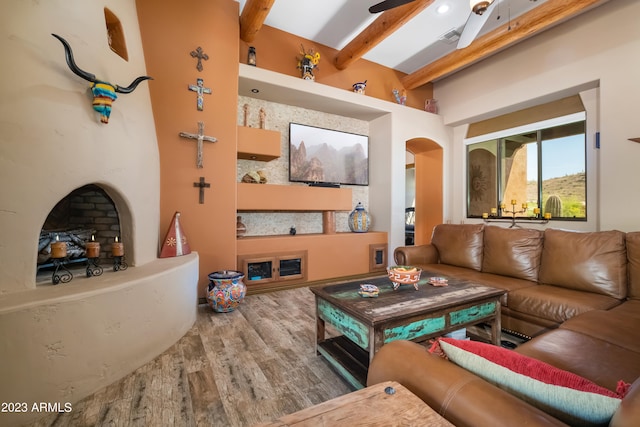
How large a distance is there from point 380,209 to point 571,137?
2788 mm

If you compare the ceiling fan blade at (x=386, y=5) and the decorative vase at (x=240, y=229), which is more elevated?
the ceiling fan blade at (x=386, y=5)

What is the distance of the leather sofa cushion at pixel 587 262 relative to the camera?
2.18m

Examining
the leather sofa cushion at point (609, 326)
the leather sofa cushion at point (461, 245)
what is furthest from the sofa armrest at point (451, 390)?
the leather sofa cushion at point (461, 245)

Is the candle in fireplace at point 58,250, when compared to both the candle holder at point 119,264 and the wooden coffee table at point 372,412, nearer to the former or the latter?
the candle holder at point 119,264

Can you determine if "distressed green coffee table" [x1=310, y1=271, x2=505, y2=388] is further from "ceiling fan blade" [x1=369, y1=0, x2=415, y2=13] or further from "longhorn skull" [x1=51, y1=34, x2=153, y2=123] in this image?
"ceiling fan blade" [x1=369, y1=0, x2=415, y2=13]

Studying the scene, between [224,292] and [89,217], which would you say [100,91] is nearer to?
[89,217]

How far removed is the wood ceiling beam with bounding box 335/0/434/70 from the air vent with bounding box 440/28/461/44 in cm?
108

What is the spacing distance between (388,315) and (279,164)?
3125mm

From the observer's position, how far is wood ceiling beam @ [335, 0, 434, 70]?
9.94ft

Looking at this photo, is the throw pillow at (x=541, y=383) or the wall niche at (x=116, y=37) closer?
the throw pillow at (x=541, y=383)

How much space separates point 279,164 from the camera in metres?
4.18

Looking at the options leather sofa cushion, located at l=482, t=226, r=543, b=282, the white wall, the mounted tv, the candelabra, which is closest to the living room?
the white wall

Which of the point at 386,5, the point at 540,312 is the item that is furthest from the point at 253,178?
the point at 540,312

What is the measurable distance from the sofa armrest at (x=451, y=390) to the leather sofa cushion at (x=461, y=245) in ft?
8.38
